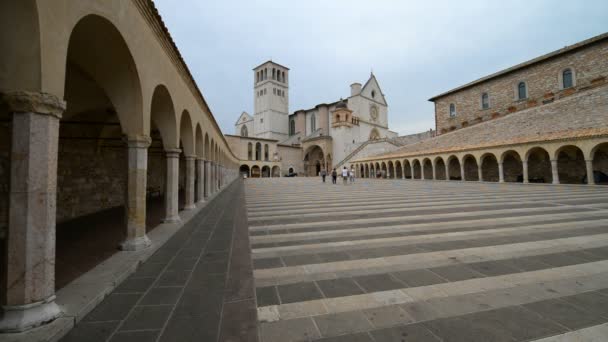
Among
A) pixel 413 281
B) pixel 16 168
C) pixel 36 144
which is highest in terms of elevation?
pixel 36 144

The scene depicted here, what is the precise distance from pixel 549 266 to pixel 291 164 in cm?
5006

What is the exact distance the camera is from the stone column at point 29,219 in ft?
7.36

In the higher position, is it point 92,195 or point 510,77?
point 510,77

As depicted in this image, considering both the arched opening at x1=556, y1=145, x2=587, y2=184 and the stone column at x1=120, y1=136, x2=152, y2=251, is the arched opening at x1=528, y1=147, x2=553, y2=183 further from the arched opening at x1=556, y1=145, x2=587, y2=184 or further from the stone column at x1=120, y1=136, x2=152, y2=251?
the stone column at x1=120, y1=136, x2=152, y2=251

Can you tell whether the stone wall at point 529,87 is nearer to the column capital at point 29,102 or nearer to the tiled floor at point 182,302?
the tiled floor at point 182,302

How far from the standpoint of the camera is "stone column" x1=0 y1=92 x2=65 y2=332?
224 cm

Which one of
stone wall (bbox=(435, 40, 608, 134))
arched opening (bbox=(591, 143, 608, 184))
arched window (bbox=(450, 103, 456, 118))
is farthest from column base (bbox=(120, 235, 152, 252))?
arched window (bbox=(450, 103, 456, 118))

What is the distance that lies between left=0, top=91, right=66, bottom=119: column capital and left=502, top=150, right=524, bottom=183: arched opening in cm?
2825

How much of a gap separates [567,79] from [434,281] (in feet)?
116

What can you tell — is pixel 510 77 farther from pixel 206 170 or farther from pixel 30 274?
pixel 30 274

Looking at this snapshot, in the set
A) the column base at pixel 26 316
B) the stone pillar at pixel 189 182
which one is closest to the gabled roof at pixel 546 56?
the stone pillar at pixel 189 182


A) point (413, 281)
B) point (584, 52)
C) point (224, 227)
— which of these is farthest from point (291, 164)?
point (413, 281)

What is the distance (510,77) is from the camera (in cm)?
3012

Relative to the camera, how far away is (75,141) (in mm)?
8719
